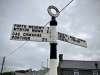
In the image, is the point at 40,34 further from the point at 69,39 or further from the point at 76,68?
the point at 76,68

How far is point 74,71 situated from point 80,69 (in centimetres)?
132

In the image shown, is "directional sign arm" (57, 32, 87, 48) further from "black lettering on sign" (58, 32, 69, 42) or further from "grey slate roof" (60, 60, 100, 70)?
"grey slate roof" (60, 60, 100, 70)

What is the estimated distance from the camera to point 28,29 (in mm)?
3020

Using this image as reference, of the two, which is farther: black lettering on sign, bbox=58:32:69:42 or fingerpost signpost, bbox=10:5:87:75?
black lettering on sign, bbox=58:32:69:42

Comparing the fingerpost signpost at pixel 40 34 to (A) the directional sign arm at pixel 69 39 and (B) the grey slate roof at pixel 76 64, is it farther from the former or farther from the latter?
(B) the grey slate roof at pixel 76 64

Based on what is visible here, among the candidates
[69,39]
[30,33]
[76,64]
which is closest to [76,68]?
[76,64]

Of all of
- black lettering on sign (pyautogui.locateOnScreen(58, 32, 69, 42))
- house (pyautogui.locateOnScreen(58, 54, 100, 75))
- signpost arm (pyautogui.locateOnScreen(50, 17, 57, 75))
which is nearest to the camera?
signpost arm (pyautogui.locateOnScreen(50, 17, 57, 75))

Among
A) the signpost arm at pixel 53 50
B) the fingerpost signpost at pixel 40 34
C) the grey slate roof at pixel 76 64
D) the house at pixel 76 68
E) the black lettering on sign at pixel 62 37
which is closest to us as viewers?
the signpost arm at pixel 53 50

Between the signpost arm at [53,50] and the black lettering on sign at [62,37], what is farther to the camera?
the black lettering on sign at [62,37]

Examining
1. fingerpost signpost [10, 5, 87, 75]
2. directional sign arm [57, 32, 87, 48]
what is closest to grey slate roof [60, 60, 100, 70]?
directional sign arm [57, 32, 87, 48]

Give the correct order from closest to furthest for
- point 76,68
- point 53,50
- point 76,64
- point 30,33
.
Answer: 1. point 53,50
2. point 30,33
3. point 76,68
4. point 76,64

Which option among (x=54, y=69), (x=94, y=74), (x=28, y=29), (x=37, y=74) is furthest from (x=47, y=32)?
(x=37, y=74)

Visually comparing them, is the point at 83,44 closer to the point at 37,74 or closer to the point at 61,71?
the point at 61,71

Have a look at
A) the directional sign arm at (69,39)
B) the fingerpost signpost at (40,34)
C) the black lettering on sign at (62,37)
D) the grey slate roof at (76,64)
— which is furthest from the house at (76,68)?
the fingerpost signpost at (40,34)
